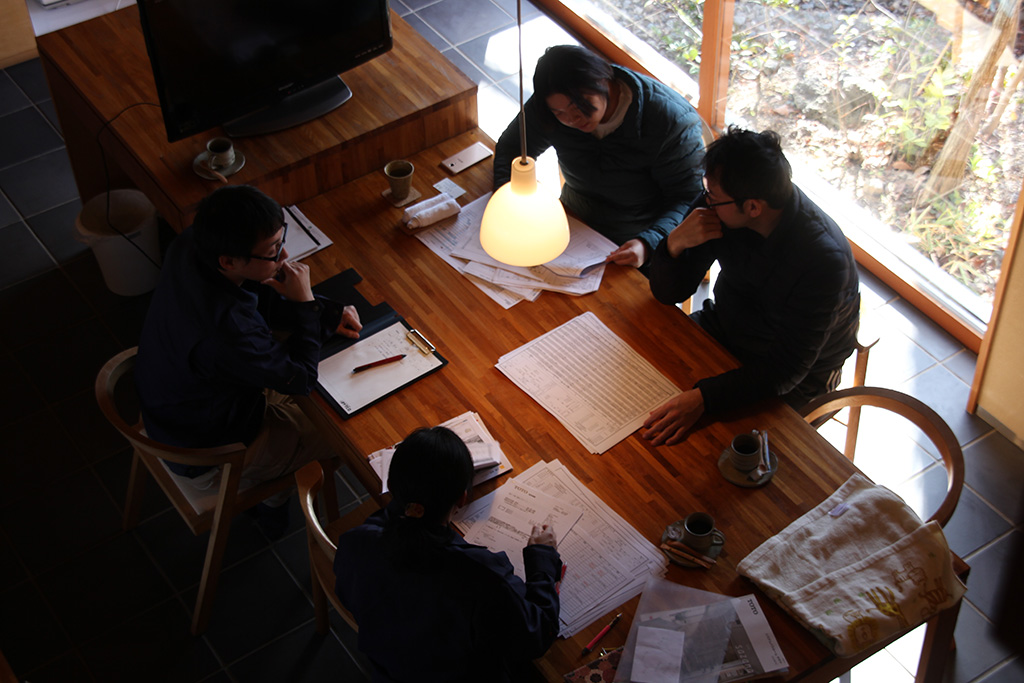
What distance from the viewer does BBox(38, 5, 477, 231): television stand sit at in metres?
3.15

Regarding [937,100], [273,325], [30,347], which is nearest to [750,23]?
[937,100]

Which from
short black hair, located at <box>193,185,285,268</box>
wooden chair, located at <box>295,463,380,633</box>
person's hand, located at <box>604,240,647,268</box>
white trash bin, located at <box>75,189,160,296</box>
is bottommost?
white trash bin, located at <box>75,189,160,296</box>

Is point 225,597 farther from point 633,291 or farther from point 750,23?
point 750,23

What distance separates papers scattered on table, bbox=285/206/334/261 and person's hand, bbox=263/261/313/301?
23 centimetres

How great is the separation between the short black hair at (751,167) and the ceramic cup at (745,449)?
62cm

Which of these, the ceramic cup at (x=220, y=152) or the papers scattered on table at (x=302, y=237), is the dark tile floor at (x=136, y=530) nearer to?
the papers scattered on table at (x=302, y=237)

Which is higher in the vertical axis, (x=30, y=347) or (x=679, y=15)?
(x=679, y=15)

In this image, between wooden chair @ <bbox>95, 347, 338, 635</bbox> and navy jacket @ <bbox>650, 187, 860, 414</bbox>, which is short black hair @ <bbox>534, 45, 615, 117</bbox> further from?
wooden chair @ <bbox>95, 347, 338, 635</bbox>

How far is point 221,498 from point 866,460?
2.30 metres

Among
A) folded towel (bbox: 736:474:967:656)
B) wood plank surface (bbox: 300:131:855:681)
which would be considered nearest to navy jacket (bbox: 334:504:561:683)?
wood plank surface (bbox: 300:131:855:681)

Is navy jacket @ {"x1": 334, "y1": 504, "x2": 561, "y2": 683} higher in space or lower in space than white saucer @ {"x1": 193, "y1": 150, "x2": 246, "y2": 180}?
lower

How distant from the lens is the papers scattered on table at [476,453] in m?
2.43

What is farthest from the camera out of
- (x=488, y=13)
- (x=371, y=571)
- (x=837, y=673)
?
(x=488, y=13)

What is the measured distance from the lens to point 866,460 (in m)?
3.54
